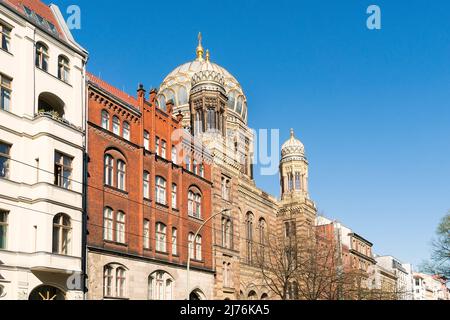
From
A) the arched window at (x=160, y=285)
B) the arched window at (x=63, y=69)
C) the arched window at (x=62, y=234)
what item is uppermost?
the arched window at (x=63, y=69)

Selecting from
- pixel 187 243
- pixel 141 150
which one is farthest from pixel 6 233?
pixel 187 243

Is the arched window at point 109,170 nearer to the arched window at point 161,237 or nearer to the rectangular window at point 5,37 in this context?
the arched window at point 161,237

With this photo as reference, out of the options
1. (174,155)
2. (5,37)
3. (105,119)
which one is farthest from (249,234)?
(5,37)

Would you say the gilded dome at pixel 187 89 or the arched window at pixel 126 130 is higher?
the gilded dome at pixel 187 89

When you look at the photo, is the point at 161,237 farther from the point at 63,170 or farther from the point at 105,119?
the point at 63,170

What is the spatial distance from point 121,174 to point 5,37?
12612mm

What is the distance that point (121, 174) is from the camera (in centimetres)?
4200

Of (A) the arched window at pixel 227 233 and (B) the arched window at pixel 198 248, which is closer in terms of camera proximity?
(B) the arched window at pixel 198 248

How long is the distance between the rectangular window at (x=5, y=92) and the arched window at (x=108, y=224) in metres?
9.84

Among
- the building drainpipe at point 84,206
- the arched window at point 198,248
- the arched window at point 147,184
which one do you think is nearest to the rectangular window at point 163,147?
the arched window at point 147,184

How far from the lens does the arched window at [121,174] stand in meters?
41.5

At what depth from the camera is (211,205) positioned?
52.5 metres

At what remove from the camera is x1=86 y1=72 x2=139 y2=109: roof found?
136ft
